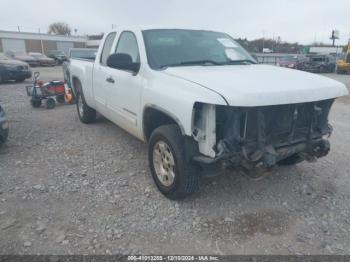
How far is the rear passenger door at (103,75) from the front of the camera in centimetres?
485

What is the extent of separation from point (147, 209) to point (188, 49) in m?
2.07

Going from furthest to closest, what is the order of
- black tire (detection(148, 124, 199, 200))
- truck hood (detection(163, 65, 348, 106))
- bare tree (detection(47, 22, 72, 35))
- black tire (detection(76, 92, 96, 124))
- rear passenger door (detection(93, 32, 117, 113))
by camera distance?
bare tree (detection(47, 22, 72, 35)) → black tire (detection(76, 92, 96, 124)) → rear passenger door (detection(93, 32, 117, 113)) → black tire (detection(148, 124, 199, 200)) → truck hood (detection(163, 65, 348, 106))

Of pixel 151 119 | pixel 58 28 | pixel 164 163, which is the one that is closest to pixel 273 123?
pixel 164 163

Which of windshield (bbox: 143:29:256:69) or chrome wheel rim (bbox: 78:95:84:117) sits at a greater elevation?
windshield (bbox: 143:29:256:69)

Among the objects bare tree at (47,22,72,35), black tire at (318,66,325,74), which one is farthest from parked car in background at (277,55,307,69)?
bare tree at (47,22,72,35)

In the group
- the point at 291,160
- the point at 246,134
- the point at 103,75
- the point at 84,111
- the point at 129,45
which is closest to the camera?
the point at 246,134

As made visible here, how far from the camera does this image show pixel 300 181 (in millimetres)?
4062

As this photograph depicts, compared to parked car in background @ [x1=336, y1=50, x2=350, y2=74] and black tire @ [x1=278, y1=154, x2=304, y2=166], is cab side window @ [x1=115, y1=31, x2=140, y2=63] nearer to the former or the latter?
black tire @ [x1=278, y1=154, x2=304, y2=166]

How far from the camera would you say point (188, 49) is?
158 inches

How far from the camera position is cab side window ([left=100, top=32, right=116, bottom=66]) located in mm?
4957

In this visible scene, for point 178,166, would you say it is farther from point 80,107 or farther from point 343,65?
point 343,65

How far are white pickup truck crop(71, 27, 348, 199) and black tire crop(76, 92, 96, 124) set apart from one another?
224cm

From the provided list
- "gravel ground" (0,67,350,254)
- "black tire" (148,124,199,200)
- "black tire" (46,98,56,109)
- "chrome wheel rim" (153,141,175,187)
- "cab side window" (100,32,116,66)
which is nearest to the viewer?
"gravel ground" (0,67,350,254)

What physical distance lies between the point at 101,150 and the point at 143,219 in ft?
7.28
